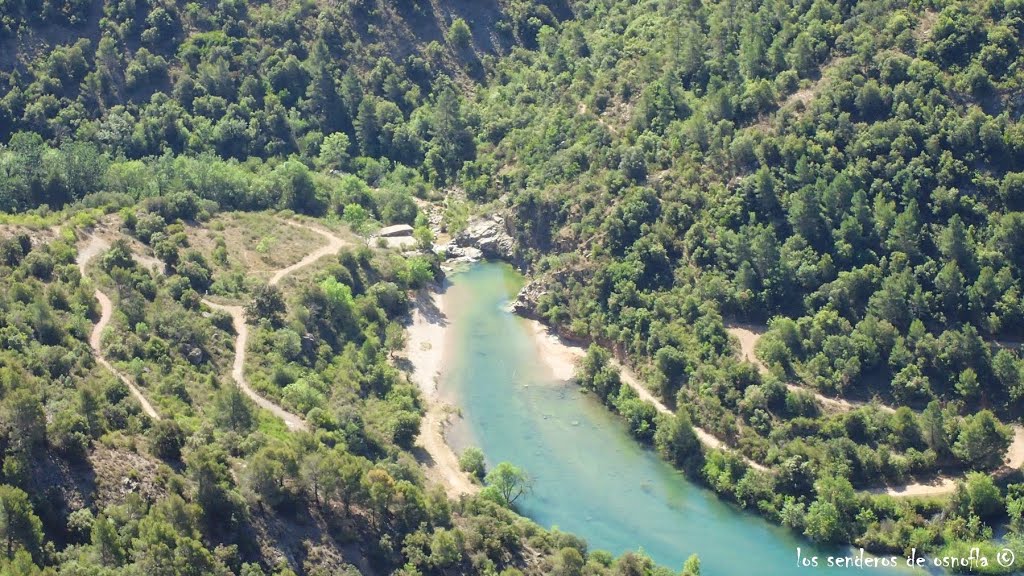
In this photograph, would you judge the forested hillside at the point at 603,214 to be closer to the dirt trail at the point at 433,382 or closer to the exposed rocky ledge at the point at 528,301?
the exposed rocky ledge at the point at 528,301

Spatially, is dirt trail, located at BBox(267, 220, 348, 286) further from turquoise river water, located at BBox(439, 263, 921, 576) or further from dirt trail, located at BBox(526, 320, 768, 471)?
dirt trail, located at BBox(526, 320, 768, 471)

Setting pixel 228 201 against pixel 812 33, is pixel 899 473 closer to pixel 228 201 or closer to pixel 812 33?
pixel 812 33

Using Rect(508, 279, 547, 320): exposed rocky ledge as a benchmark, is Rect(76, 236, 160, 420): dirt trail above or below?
above

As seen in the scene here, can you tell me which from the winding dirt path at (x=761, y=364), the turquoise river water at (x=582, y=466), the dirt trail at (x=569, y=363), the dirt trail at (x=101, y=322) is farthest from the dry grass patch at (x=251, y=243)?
the winding dirt path at (x=761, y=364)

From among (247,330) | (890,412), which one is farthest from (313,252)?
(890,412)

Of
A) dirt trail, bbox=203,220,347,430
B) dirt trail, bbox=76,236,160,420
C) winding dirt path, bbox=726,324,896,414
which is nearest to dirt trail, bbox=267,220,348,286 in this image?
dirt trail, bbox=203,220,347,430

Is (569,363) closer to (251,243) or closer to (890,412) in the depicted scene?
(890,412)
